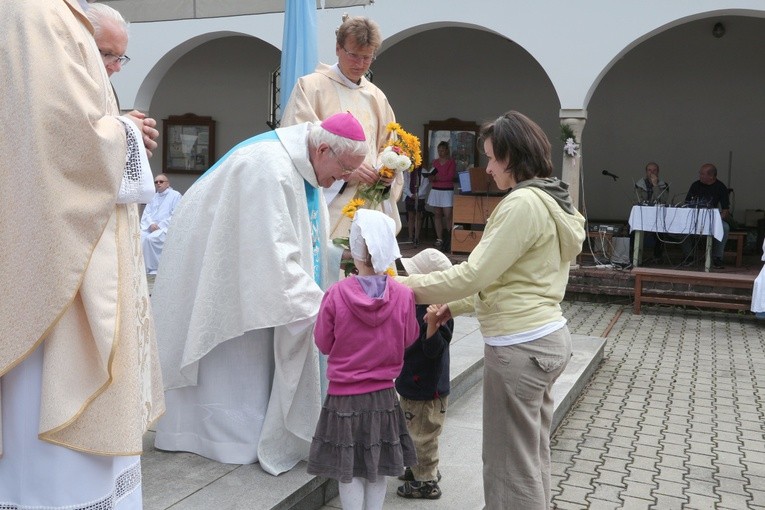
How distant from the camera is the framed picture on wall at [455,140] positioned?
1677 centimetres

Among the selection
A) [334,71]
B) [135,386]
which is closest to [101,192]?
[135,386]

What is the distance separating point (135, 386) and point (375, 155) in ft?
9.71

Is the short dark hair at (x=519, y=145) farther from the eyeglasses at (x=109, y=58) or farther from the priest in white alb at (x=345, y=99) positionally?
the priest in white alb at (x=345, y=99)

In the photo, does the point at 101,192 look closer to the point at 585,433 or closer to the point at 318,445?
the point at 318,445

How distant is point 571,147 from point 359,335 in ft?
31.7

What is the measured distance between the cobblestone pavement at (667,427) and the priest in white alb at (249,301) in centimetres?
162

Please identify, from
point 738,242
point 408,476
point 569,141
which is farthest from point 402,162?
point 738,242

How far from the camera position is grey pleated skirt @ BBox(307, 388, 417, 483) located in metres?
2.95

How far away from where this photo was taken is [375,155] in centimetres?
495

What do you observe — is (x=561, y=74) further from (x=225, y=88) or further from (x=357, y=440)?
(x=357, y=440)

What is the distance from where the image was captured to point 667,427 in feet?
18.5

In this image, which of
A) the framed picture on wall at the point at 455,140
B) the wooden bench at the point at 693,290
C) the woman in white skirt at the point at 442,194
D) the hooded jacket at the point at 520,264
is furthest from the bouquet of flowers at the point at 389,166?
the framed picture on wall at the point at 455,140

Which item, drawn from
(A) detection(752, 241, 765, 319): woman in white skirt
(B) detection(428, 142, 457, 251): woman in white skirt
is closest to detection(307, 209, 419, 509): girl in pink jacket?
(A) detection(752, 241, 765, 319): woman in white skirt

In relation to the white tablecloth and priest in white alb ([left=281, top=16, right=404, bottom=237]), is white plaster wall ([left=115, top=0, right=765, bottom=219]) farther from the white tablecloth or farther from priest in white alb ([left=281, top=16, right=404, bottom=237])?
priest in white alb ([left=281, top=16, right=404, bottom=237])
